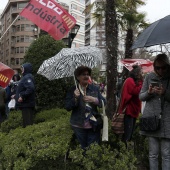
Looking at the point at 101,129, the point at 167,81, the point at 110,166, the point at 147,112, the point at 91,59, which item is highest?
the point at 91,59

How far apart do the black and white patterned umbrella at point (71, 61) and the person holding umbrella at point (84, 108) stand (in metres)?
0.14

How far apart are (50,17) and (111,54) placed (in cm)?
183

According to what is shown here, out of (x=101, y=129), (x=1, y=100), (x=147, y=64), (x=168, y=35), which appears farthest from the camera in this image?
(x=147, y=64)

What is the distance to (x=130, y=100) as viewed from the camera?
5.07 m

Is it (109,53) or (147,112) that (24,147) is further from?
(109,53)

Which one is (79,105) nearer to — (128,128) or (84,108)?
(84,108)

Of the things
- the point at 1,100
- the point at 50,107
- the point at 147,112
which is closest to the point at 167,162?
the point at 147,112

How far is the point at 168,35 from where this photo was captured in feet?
11.6

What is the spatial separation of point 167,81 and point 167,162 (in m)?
1.11

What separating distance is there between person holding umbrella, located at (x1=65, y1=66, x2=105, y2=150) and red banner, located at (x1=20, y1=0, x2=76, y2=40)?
1.76m

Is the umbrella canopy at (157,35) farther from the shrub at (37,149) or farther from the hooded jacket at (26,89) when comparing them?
the hooded jacket at (26,89)

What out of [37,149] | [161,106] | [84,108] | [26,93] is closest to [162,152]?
[161,106]

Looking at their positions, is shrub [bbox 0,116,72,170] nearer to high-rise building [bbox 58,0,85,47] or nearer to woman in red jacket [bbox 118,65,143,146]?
woman in red jacket [bbox 118,65,143,146]

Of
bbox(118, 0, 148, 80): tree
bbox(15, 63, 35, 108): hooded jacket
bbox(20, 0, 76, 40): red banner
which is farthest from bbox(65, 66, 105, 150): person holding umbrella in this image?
bbox(118, 0, 148, 80): tree
